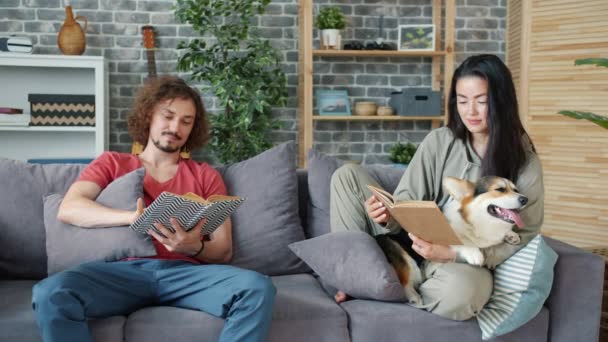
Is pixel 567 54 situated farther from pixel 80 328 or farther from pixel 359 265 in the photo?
pixel 80 328

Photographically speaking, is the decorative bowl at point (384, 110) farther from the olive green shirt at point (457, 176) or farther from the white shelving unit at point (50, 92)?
the olive green shirt at point (457, 176)

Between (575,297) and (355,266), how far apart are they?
28.5 inches

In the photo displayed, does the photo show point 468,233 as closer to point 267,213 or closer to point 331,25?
point 267,213

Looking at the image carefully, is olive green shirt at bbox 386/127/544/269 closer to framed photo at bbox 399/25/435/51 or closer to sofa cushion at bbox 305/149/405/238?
sofa cushion at bbox 305/149/405/238

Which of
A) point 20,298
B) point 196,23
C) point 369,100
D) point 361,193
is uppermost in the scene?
point 196,23

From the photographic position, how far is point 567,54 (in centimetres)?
434

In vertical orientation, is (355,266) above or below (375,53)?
below

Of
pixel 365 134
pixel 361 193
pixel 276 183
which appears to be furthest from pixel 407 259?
pixel 365 134

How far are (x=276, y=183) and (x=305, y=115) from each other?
2195 millimetres

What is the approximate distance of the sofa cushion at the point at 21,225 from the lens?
2.44m

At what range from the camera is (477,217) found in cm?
209

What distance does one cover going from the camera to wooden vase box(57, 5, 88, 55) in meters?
4.62

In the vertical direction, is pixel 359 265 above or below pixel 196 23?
below

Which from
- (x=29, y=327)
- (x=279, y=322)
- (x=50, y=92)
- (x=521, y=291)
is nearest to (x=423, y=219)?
(x=521, y=291)
